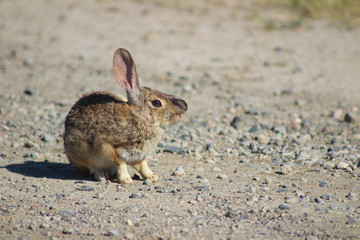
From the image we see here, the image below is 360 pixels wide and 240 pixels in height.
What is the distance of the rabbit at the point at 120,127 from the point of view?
565cm

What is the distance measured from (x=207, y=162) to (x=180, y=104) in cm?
114

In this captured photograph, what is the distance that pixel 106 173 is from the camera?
19.6 feet

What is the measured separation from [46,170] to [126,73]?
170 centimetres

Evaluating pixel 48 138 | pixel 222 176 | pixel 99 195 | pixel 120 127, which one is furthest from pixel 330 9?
pixel 99 195

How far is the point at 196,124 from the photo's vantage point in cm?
804

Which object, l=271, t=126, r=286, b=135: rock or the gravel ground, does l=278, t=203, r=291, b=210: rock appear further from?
l=271, t=126, r=286, b=135: rock

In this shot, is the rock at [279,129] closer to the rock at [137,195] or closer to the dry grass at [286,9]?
the rock at [137,195]

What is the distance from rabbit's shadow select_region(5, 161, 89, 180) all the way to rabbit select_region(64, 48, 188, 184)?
0.29 m

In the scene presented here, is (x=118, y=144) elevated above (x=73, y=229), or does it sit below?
above

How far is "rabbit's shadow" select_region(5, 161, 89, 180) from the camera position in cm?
617

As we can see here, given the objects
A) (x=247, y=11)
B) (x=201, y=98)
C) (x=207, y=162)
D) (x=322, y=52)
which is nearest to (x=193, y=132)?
(x=207, y=162)

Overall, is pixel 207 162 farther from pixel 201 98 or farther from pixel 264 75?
pixel 264 75

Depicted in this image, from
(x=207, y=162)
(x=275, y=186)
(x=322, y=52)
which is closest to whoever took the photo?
(x=275, y=186)

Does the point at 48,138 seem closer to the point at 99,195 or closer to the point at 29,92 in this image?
the point at 99,195
